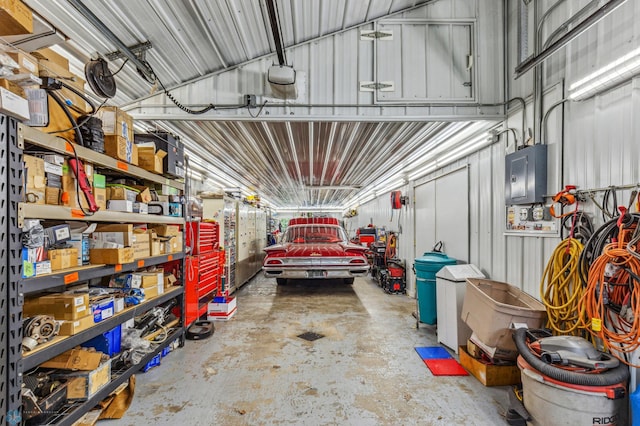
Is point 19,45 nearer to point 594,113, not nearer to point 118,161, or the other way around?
point 118,161

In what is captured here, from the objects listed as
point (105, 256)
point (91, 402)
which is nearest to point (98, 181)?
point (105, 256)

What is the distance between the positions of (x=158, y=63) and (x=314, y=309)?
12.9ft

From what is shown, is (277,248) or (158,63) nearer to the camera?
(158,63)

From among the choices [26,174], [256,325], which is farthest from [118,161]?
[256,325]

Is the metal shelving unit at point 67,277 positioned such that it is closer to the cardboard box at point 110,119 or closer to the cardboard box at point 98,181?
the cardboard box at point 98,181

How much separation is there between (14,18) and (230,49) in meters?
1.84

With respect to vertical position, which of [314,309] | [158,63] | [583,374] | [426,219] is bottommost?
[314,309]

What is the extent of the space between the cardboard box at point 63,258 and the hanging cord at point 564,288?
347cm

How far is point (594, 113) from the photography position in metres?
2.16

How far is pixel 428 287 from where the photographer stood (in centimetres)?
367

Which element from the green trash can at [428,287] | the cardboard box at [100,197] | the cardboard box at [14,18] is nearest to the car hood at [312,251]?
the green trash can at [428,287]

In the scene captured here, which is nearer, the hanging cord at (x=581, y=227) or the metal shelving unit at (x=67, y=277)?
the metal shelving unit at (x=67, y=277)

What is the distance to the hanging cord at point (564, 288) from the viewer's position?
7.10 ft

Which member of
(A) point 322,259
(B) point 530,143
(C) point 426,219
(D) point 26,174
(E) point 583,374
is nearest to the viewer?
A: (D) point 26,174
